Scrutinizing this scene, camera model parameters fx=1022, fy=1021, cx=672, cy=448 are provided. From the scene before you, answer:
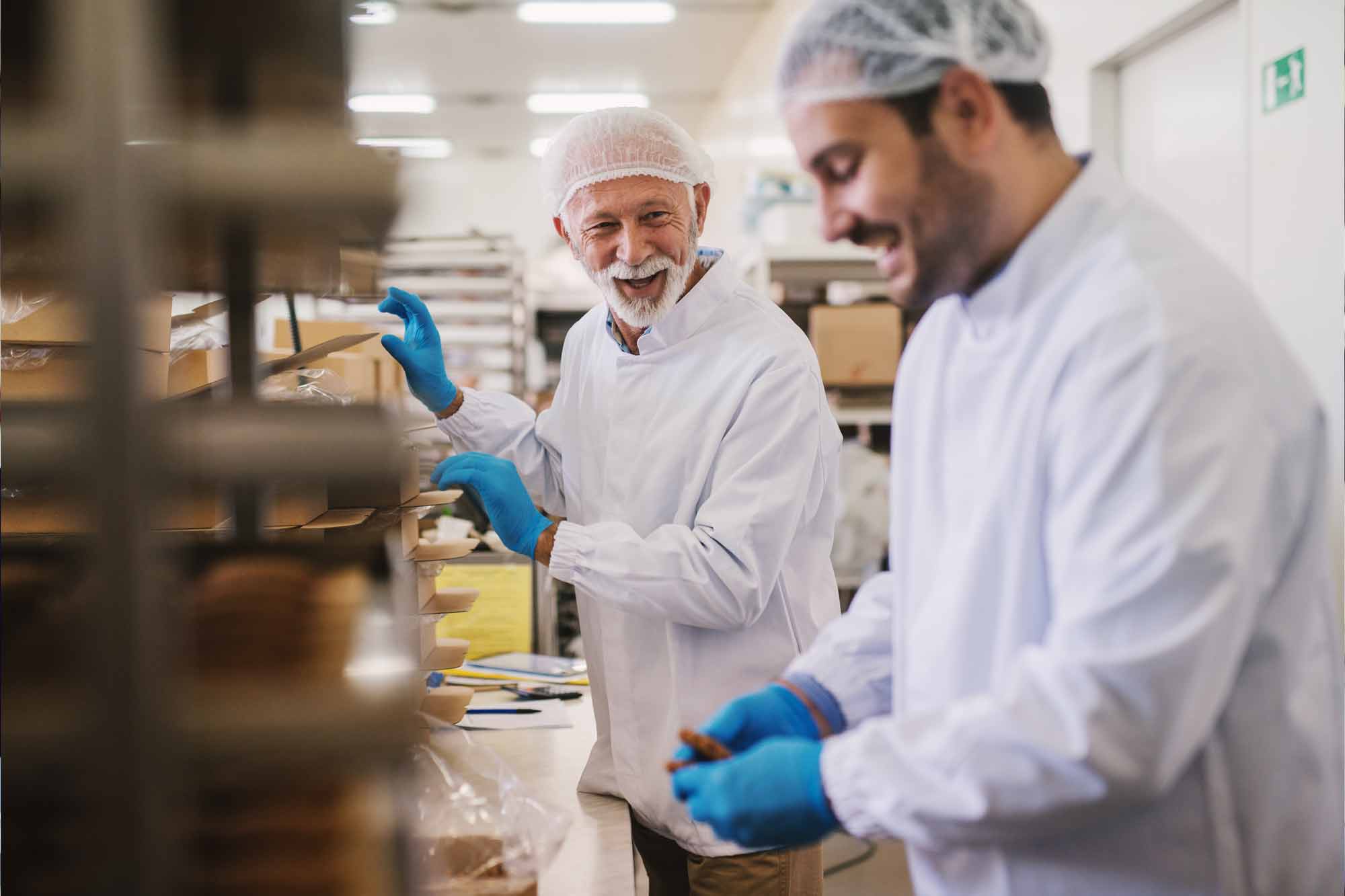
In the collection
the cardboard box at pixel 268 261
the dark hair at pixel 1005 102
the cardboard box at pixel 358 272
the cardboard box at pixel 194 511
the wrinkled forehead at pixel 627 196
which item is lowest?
the cardboard box at pixel 194 511

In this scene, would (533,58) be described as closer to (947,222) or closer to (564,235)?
(564,235)

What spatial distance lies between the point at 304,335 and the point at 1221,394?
211 centimetres

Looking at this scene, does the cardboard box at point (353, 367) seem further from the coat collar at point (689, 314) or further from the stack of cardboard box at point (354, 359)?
the coat collar at point (689, 314)

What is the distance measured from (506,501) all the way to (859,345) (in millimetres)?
2441

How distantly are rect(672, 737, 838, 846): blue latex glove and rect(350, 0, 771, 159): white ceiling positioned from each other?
4825 millimetres

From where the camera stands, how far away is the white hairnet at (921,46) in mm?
853

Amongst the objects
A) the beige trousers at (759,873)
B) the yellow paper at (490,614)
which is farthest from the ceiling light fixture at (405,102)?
the beige trousers at (759,873)

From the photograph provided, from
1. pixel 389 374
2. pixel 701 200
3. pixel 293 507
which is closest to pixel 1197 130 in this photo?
pixel 701 200

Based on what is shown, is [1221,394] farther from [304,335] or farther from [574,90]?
[574,90]

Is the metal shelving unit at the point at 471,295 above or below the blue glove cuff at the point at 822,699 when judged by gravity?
above

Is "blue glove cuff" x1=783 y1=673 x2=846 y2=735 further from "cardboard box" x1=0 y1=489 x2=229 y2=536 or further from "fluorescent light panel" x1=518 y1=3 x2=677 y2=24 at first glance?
"fluorescent light panel" x1=518 y1=3 x2=677 y2=24

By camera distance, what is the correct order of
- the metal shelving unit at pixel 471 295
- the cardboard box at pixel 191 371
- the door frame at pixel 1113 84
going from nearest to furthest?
the cardboard box at pixel 191 371, the door frame at pixel 1113 84, the metal shelving unit at pixel 471 295

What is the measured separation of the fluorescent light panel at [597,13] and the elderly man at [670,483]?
170 inches

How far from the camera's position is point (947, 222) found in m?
0.88
